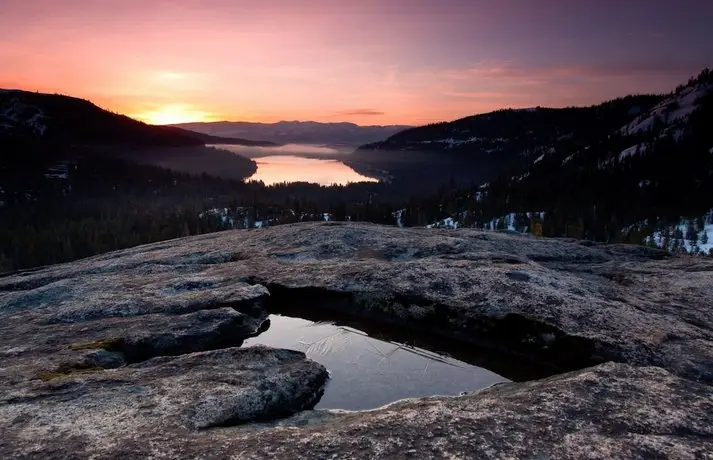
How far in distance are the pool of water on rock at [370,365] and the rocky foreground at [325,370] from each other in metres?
0.61

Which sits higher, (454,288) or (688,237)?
(454,288)

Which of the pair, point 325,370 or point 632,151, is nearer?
point 325,370

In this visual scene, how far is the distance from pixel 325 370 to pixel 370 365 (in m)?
1.26

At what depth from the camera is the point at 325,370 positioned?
34.2 ft

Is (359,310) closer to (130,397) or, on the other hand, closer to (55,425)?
(130,397)

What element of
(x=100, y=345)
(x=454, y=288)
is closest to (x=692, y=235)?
(x=454, y=288)

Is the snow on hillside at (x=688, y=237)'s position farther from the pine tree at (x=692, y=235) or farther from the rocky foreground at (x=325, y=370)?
the rocky foreground at (x=325, y=370)

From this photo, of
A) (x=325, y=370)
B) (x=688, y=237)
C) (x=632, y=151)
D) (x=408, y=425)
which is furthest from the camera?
(x=632, y=151)

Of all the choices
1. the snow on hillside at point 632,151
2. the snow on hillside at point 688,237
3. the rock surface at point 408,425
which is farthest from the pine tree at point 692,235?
the rock surface at point 408,425

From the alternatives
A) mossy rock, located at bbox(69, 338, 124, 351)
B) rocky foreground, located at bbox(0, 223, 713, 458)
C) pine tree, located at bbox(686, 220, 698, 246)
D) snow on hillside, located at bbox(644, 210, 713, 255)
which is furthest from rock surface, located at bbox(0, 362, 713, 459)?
pine tree, located at bbox(686, 220, 698, 246)

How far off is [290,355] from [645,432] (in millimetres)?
6911

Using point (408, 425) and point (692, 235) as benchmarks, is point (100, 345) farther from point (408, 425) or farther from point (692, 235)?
point (692, 235)

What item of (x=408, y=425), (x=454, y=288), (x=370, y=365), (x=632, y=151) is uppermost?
(x=632, y=151)

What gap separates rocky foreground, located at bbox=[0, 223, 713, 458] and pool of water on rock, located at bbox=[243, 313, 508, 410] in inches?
24.0
